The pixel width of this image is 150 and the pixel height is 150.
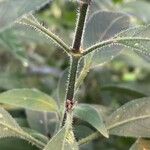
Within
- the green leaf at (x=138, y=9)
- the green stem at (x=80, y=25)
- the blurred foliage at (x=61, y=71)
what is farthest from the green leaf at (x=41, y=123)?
the green leaf at (x=138, y=9)

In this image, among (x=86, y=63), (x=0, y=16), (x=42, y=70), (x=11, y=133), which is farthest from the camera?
(x=42, y=70)

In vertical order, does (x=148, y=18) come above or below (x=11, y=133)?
above

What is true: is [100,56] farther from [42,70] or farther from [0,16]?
[42,70]

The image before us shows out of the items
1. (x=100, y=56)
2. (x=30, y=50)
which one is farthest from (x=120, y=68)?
(x=100, y=56)

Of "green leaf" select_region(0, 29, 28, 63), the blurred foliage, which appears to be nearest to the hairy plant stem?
the blurred foliage

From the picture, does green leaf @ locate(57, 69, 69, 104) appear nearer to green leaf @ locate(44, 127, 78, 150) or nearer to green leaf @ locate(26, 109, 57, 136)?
green leaf @ locate(26, 109, 57, 136)

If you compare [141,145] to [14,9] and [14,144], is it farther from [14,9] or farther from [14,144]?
[14,9]

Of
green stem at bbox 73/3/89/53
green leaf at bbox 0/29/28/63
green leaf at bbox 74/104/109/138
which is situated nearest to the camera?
green stem at bbox 73/3/89/53

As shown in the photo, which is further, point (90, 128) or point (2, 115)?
point (90, 128)
